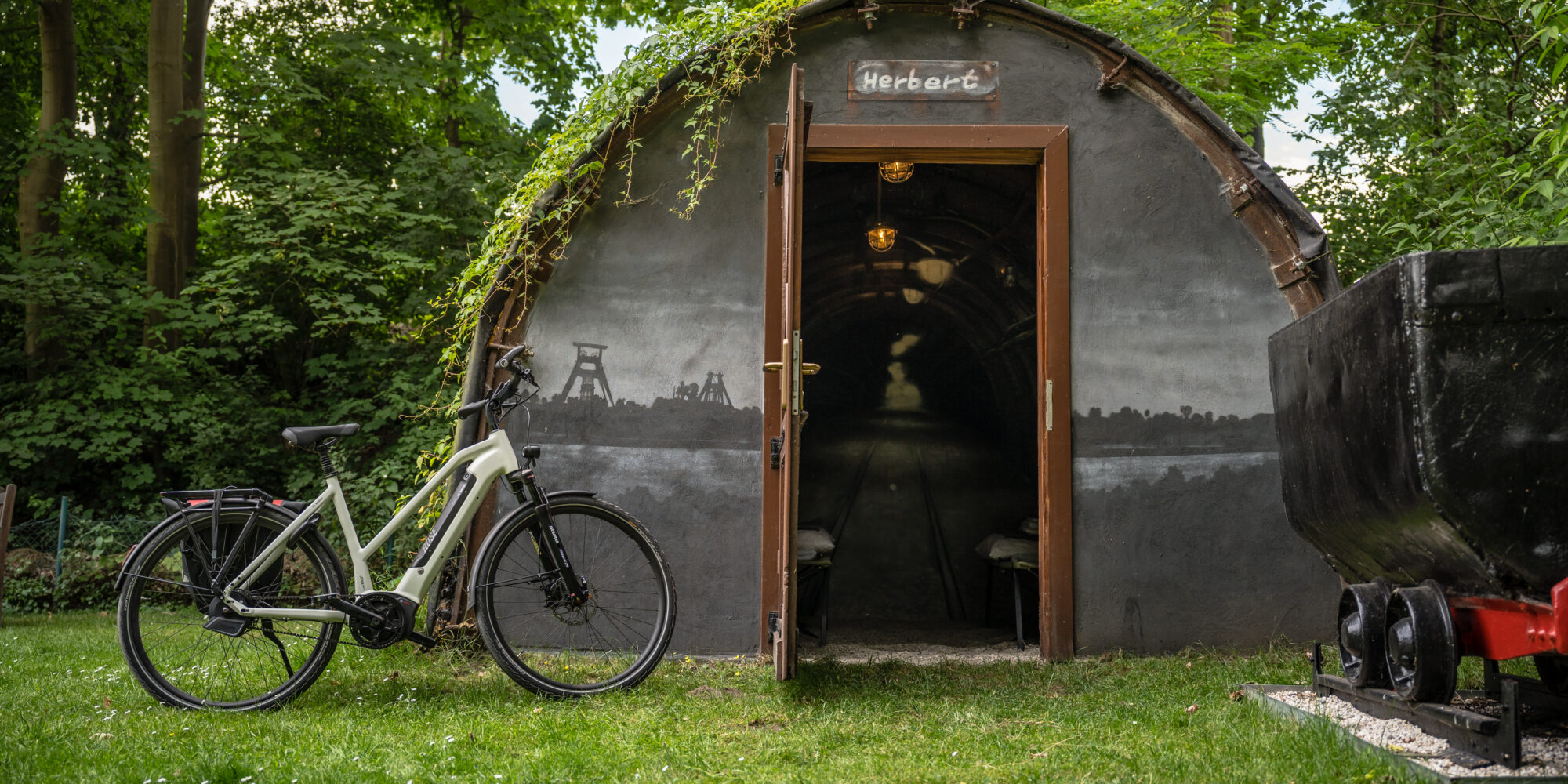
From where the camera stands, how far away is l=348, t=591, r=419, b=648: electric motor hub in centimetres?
426

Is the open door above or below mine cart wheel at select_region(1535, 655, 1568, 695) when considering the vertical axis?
above

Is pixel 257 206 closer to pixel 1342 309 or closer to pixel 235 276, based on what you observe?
pixel 235 276

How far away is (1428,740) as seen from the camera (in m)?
3.24

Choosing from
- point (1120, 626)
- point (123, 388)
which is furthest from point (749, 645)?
point (123, 388)

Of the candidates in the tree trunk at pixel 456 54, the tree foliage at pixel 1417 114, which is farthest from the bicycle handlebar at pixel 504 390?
the tree trunk at pixel 456 54

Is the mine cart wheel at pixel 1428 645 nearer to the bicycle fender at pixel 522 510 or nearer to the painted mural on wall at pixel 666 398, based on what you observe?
the painted mural on wall at pixel 666 398

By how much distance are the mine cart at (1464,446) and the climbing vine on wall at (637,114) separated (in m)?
3.38

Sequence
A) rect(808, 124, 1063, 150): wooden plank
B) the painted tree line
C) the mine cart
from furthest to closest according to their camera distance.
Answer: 1. the painted tree line
2. rect(808, 124, 1063, 150): wooden plank
3. the mine cart

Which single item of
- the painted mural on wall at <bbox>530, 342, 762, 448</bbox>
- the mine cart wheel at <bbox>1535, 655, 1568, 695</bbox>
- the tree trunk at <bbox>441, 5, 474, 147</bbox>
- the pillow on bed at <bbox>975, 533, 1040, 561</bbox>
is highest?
the tree trunk at <bbox>441, 5, 474, 147</bbox>

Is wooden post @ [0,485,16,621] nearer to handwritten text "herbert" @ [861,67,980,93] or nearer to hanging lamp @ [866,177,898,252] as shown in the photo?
hanging lamp @ [866,177,898,252]

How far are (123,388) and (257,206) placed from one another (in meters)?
2.35

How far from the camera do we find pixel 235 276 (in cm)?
1083

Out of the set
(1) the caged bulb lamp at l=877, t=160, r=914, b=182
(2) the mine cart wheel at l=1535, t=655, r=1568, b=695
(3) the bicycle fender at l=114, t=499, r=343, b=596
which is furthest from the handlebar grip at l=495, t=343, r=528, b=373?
(2) the mine cart wheel at l=1535, t=655, r=1568, b=695

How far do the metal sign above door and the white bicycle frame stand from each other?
284 centimetres
